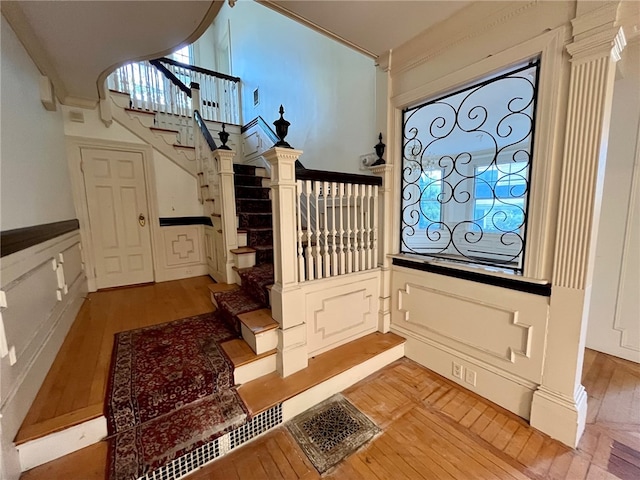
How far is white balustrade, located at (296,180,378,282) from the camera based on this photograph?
185cm

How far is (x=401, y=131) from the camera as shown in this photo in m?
2.18

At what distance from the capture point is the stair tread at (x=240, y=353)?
5.68ft

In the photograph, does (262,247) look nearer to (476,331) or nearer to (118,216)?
(118,216)

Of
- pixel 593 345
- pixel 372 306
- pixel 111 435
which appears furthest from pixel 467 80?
pixel 111 435

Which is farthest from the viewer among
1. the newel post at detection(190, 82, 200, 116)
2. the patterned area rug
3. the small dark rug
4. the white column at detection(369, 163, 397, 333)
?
the newel post at detection(190, 82, 200, 116)

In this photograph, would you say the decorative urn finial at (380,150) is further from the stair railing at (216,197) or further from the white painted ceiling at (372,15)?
the stair railing at (216,197)

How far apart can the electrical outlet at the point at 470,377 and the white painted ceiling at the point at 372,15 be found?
241cm

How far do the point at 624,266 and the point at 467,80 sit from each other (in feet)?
6.78

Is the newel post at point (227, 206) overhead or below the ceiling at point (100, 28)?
below

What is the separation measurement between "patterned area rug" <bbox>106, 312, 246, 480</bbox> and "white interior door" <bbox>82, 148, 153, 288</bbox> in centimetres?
167

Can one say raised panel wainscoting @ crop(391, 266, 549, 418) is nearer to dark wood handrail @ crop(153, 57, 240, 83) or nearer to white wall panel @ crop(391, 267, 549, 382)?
white wall panel @ crop(391, 267, 549, 382)

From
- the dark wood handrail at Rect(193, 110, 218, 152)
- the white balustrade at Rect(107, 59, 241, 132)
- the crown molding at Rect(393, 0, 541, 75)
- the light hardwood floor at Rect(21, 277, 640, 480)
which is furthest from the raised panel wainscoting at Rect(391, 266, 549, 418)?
the white balustrade at Rect(107, 59, 241, 132)

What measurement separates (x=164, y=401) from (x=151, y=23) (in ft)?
7.40

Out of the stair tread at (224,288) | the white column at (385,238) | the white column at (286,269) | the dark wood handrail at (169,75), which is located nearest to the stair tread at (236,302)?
the stair tread at (224,288)
